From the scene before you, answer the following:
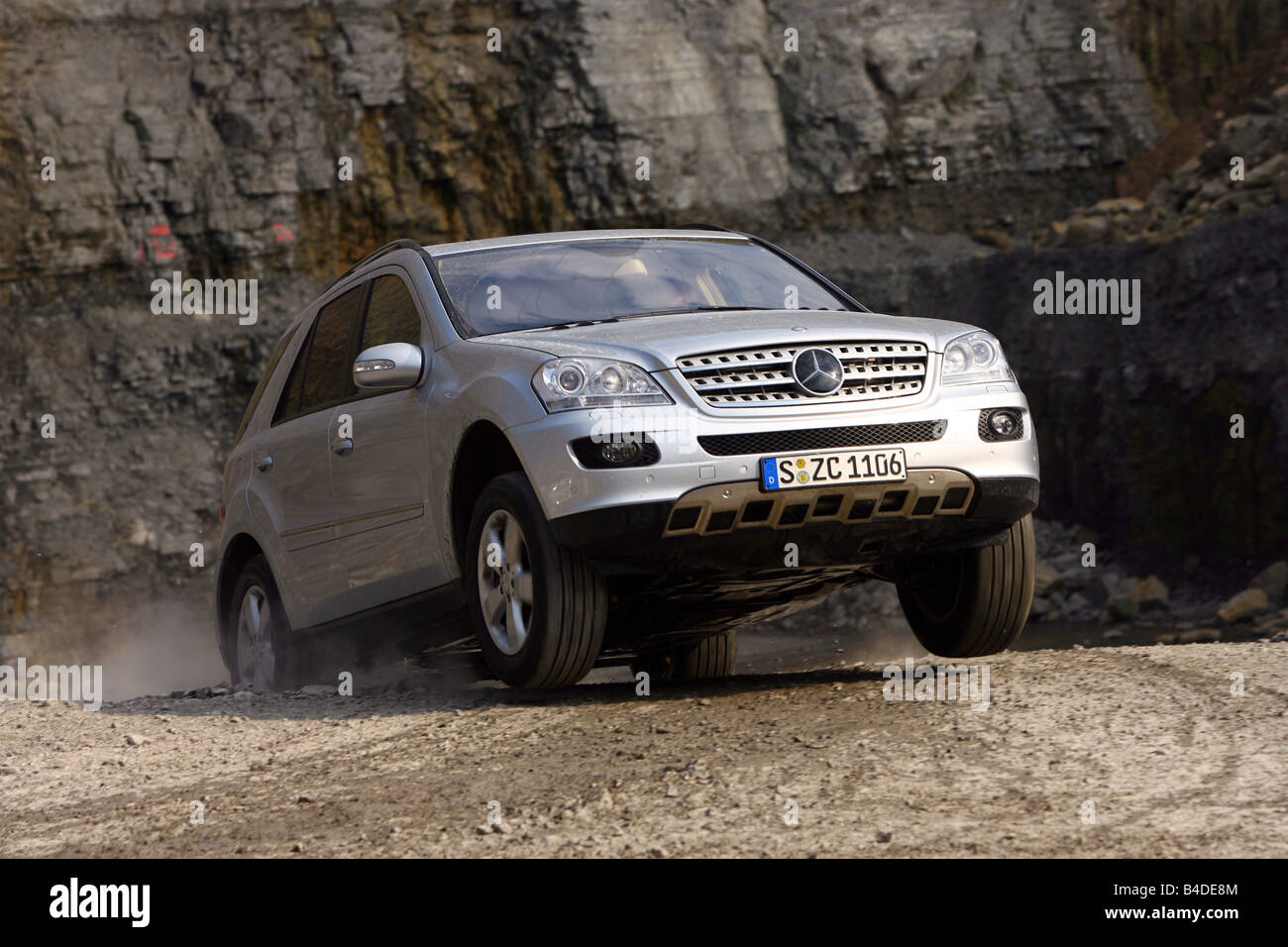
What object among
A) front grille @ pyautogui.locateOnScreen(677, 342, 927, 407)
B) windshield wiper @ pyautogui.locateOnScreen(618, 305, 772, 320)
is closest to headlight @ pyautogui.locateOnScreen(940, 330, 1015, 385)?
front grille @ pyautogui.locateOnScreen(677, 342, 927, 407)

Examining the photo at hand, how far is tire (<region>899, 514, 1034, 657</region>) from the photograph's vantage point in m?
6.12

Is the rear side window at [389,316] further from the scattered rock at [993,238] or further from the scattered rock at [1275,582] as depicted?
the scattered rock at [993,238]

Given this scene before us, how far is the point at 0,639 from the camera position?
23375 millimetres

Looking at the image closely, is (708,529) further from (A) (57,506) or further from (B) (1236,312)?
(A) (57,506)

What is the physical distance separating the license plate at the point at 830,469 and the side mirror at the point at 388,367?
5.27ft

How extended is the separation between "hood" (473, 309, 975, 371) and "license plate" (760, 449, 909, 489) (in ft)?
1.44

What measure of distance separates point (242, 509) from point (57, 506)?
58.4 ft

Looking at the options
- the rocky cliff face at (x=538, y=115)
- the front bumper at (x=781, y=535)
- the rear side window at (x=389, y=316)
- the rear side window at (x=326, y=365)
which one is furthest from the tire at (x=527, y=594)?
the rocky cliff face at (x=538, y=115)

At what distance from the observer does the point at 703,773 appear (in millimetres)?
4469

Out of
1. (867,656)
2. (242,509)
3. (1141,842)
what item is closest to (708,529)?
(1141,842)

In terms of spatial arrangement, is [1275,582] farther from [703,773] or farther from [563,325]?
[703,773]

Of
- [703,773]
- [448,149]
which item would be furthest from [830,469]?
[448,149]

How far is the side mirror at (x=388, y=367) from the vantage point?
6137mm

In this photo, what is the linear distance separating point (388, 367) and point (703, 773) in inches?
95.0
